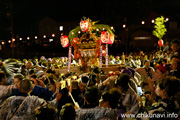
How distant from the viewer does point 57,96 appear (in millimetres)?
4145

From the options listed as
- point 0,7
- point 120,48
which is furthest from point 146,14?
point 0,7

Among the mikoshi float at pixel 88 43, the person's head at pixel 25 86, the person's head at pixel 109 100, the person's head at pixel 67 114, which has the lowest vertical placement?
the person's head at pixel 67 114

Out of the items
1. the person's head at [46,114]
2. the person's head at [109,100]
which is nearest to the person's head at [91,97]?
the person's head at [109,100]

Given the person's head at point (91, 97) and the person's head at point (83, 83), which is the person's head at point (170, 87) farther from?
the person's head at point (83, 83)

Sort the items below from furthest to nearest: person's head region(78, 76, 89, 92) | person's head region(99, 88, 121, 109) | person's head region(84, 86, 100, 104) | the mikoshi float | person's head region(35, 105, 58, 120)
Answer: the mikoshi float < person's head region(78, 76, 89, 92) < person's head region(99, 88, 121, 109) < person's head region(84, 86, 100, 104) < person's head region(35, 105, 58, 120)

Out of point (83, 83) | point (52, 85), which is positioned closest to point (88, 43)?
point (83, 83)

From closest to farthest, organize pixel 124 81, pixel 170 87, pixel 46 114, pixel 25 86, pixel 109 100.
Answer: pixel 46 114 → pixel 170 87 → pixel 109 100 → pixel 25 86 → pixel 124 81

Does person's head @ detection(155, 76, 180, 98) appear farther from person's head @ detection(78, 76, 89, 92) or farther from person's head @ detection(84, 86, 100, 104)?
person's head @ detection(78, 76, 89, 92)

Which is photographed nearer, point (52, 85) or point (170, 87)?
point (170, 87)

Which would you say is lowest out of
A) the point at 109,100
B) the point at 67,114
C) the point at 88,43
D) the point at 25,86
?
the point at 67,114

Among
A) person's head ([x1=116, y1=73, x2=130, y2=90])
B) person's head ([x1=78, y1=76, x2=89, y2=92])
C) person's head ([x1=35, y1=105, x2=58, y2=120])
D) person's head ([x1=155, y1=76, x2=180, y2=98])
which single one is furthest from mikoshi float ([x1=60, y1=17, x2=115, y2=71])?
person's head ([x1=35, y1=105, x2=58, y2=120])

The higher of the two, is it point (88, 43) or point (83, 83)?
point (88, 43)

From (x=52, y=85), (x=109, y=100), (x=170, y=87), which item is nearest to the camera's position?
(x=170, y=87)

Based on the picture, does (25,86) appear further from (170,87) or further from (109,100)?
(170,87)
